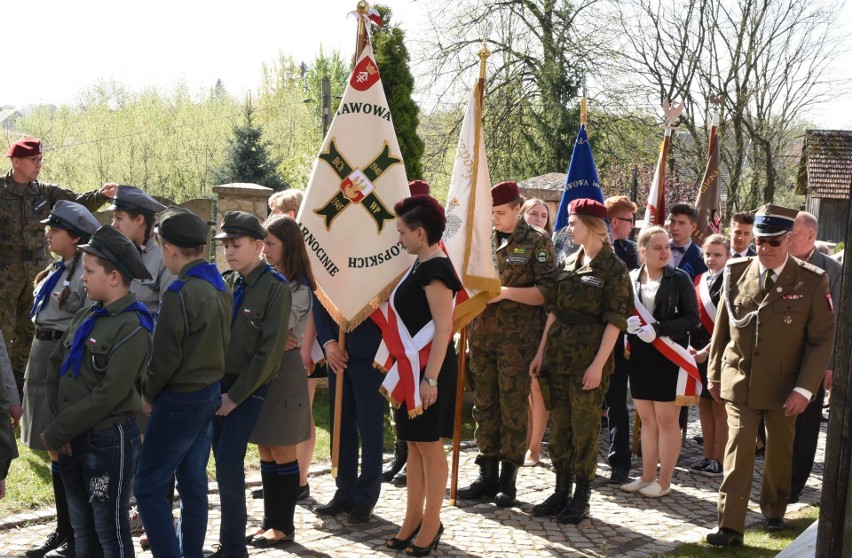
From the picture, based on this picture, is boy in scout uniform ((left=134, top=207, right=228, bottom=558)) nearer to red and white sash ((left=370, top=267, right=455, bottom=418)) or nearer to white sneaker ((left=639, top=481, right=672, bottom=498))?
red and white sash ((left=370, top=267, right=455, bottom=418))

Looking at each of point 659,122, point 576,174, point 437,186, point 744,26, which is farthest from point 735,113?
point 576,174

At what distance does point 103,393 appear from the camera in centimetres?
409

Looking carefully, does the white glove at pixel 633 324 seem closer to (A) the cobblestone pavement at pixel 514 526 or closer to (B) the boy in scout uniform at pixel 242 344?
(A) the cobblestone pavement at pixel 514 526

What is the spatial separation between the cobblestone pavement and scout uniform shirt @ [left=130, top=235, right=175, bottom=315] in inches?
56.5

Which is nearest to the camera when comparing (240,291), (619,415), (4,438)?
(4,438)

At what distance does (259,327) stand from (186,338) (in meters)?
0.63

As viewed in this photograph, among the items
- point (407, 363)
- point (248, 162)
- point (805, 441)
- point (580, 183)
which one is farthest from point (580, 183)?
point (248, 162)

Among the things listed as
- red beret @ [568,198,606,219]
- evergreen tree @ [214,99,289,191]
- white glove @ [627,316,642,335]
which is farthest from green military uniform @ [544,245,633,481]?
evergreen tree @ [214,99,289,191]

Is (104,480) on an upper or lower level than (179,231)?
lower

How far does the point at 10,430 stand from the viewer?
152 inches

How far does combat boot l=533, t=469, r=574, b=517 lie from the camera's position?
246 inches

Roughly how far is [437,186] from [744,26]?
11.2 meters

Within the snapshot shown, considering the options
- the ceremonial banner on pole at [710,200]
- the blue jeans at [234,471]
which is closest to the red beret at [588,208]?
the blue jeans at [234,471]

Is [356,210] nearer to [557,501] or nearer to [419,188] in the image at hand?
[419,188]
